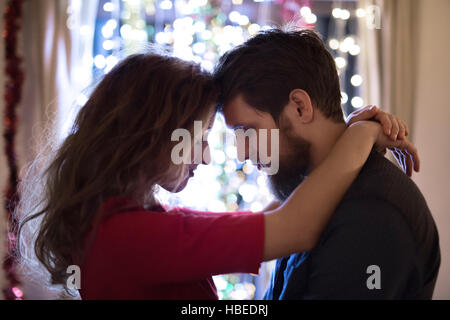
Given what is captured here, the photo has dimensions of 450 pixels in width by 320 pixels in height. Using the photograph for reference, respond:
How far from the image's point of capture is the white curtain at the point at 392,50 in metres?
2.51

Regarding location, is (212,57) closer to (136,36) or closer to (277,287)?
(136,36)

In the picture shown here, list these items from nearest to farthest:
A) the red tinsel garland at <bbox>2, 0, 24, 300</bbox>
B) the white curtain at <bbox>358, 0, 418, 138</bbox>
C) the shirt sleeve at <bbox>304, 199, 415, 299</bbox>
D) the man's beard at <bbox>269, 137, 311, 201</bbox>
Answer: the shirt sleeve at <bbox>304, 199, 415, 299</bbox>, the man's beard at <bbox>269, 137, 311, 201</bbox>, the red tinsel garland at <bbox>2, 0, 24, 300</bbox>, the white curtain at <bbox>358, 0, 418, 138</bbox>

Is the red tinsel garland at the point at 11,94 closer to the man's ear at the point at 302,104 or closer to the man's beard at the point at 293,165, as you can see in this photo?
the man's beard at the point at 293,165

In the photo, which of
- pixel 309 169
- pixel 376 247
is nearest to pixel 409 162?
pixel 309 169

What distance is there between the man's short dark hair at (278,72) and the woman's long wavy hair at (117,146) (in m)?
0.14

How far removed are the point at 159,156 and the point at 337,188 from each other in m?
0.41

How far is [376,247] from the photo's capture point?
759 mm

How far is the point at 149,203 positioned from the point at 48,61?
1.81 m

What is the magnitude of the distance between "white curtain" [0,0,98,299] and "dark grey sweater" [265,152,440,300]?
197cm

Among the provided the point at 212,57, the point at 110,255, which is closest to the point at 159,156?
the point at 110,255

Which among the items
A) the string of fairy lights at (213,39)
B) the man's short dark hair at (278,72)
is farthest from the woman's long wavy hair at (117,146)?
the string of fairy lights at (213,39)

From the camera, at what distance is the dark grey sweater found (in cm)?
75

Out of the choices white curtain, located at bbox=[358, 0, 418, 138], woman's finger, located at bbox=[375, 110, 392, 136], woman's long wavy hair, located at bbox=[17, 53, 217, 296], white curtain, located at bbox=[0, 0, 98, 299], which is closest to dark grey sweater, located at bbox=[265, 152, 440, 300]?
woman's finger, located at bbox=[375, 110, 392, 136]

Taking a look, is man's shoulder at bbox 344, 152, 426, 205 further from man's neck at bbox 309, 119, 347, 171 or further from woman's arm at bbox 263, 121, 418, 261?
man's neck at bbox 309, 119, 347, 171
